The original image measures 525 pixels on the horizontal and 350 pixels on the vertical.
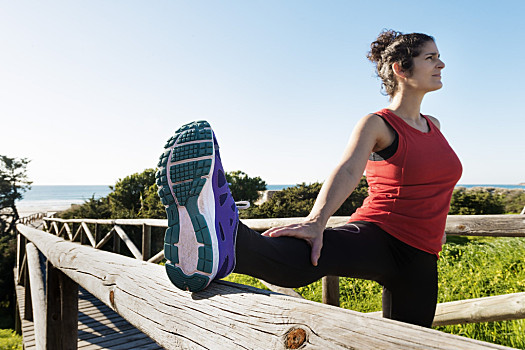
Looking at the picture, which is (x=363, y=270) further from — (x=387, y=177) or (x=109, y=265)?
(x=109, y=265)

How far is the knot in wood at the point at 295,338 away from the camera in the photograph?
0.80 m

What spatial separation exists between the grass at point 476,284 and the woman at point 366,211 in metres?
2.10

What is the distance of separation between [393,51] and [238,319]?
4.68 feet

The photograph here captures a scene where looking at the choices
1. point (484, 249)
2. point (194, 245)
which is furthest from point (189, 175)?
point (484, 249)

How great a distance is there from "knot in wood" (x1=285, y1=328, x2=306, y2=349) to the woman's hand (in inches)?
20.1

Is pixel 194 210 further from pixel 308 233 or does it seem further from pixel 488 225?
pixel 488 225

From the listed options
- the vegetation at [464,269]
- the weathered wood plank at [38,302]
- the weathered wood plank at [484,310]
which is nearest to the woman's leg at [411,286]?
the weathered wood plank at [484,310]

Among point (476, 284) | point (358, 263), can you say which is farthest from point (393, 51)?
point (476, 284)

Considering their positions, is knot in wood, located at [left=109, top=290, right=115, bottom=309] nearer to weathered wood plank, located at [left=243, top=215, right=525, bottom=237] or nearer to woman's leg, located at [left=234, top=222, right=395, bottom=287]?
woman's leg, located at [left=234, top=222, right=395, bottom=287]

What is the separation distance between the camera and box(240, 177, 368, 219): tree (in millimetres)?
7691

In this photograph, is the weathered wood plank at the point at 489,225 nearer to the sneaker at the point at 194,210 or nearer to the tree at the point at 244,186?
the sneaker at the point at 194,210

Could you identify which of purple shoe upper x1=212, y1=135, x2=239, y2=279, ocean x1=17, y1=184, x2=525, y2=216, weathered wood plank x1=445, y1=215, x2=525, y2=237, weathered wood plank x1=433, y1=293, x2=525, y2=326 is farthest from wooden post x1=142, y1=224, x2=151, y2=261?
ocean x1=17, y1=184, x2=525, y2=216

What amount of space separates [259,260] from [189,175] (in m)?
0.36

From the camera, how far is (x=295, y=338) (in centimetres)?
81
